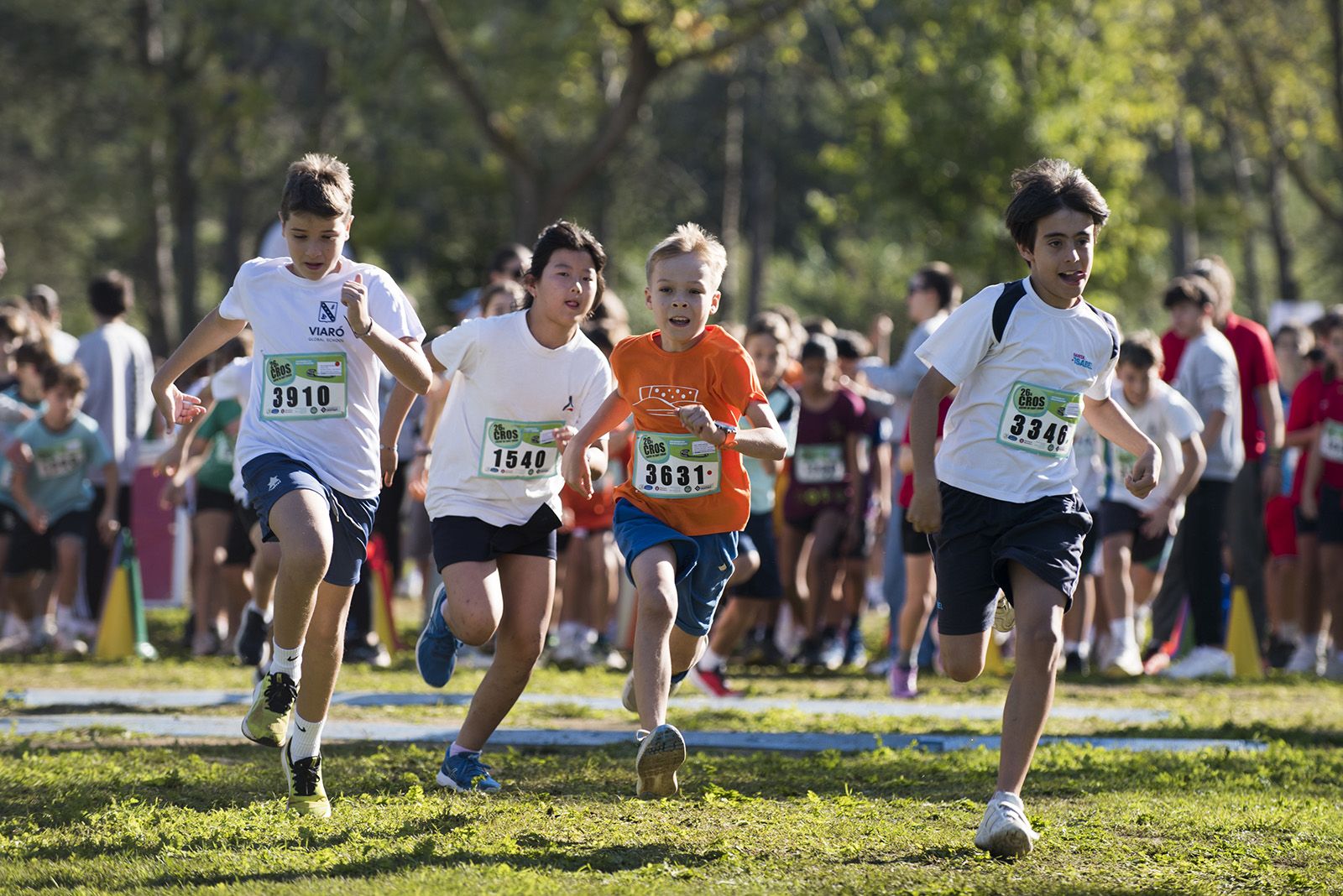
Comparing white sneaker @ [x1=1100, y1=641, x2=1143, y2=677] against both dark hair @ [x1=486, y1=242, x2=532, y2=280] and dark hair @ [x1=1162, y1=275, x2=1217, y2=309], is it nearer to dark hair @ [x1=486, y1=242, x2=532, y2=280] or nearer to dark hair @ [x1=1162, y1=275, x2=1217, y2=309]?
dark hair @ [x1=1162, y1=275, x2=1217, y2=309]

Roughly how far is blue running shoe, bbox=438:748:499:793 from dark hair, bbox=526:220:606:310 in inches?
67.1

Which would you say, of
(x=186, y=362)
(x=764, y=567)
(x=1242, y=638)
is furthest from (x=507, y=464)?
(x=1242, y=638)

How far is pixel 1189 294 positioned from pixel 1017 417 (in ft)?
18.5

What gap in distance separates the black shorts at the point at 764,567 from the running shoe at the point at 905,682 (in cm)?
81

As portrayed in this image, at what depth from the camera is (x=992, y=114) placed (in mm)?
22781

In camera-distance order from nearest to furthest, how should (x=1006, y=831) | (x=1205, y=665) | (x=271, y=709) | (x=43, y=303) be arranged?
(x=1006, y=831) → (x=271, y=709) → (x=1205, y=665) → (x=43, y=303)

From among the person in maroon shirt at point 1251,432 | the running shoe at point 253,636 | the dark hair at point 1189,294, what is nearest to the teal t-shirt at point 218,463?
the running shoe at point 253,636

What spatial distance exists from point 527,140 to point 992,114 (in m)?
17.2

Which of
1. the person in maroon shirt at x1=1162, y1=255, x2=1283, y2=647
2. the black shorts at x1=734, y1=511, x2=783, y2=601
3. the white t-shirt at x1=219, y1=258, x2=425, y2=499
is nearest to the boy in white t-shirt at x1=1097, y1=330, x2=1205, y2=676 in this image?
the person in maroon shirt at x1=1162, y1=255, x2=1283, y2=647

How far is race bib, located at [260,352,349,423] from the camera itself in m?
5.48

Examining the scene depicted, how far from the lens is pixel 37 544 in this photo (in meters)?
11.3

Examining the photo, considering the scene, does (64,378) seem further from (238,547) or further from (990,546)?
(990,546)

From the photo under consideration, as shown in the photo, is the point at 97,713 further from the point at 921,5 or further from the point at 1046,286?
the point at 921,5

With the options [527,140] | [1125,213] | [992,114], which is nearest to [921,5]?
[992,114]
